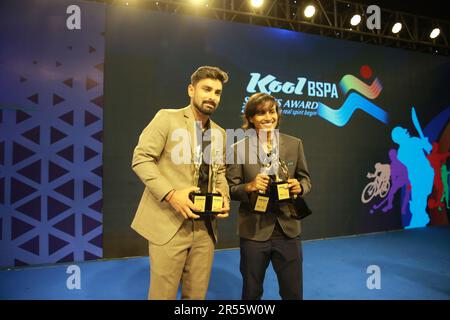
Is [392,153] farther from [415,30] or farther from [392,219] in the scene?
[415,30]

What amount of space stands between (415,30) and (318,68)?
2.78 metres

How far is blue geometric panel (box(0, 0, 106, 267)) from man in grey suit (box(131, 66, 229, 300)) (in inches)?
94.5

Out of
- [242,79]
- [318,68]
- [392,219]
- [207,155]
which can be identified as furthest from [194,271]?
[392,219]

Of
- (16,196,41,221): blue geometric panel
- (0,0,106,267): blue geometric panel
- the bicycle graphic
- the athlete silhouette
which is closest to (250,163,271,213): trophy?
(0,0,106,267): blue geometric panel

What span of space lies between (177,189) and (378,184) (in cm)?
450

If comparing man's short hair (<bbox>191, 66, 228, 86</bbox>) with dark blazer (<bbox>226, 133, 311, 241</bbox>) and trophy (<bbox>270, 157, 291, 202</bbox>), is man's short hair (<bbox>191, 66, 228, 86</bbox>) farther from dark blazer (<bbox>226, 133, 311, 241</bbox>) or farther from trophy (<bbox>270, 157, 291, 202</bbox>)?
trophy (<bbox>270, 157, 291, 202</bbox>)

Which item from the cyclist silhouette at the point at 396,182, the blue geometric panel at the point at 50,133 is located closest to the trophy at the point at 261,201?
the blue geometric panel at the point at 50,133

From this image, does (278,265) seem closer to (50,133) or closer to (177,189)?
(177,189)

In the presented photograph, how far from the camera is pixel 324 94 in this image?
189 inches

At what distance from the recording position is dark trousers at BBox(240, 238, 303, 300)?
5.70 feet

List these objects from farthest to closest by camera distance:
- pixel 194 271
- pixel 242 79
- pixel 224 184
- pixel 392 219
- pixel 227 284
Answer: pixel 392 219 → pixel 242 79 → pixel 227 284 → pixel 224 184 → pixel 194 271

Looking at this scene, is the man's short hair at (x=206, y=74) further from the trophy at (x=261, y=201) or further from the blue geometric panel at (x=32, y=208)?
the blue geometric panel at (x=32, y=208)

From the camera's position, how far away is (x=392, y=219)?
5.24 m
